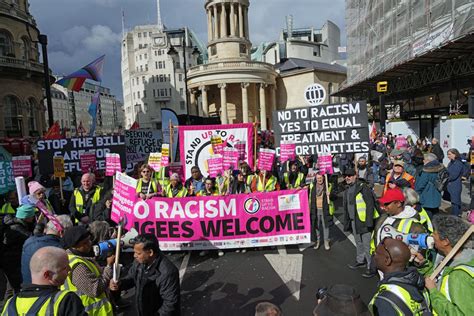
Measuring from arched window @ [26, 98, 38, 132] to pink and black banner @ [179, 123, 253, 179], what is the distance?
33024mm

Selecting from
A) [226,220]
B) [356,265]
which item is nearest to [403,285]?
[356,265]

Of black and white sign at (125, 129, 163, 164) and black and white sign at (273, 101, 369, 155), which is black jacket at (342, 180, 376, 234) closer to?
black and white sign at (273, 101, 369, 155)

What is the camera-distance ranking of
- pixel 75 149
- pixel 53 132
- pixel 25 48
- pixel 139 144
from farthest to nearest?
pixel 25 48
pixel 139 144
pixel 53 132
pixel 75 149

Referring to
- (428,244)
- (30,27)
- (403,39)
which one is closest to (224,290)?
(428,244)

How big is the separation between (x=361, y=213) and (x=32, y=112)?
38.7 meters

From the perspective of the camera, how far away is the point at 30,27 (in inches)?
1442

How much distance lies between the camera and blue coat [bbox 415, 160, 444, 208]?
22.0 ft

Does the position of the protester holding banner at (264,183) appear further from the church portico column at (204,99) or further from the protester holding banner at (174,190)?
the church portico column at (204,99)

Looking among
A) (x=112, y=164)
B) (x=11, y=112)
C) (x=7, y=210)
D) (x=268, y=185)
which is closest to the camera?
(x=7, y=210)

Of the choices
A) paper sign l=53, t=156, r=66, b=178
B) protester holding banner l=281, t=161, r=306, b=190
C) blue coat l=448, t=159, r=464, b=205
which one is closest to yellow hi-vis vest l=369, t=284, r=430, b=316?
protester holding banner l=281, t=161, r=306, b=190

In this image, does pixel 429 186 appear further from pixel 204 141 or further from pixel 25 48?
pixel 25 48

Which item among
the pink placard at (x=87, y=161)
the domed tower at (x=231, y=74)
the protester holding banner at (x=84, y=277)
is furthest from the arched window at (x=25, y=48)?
the protester holding banner at (x=84, y=277)

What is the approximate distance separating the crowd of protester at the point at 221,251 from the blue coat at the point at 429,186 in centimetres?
2

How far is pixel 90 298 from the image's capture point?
2.79 meters
